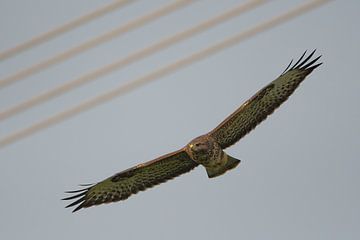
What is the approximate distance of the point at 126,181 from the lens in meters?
12.2

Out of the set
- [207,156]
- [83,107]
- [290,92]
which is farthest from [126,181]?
[83,107]

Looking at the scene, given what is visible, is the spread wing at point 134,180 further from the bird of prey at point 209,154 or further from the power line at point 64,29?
the power line at point 64,29

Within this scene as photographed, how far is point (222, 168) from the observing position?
11320 mm

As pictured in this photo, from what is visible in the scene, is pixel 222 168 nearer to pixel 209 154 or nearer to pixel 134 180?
pixel 209 154

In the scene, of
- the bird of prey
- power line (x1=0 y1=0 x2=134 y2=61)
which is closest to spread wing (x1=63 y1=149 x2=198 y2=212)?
the bird of prey

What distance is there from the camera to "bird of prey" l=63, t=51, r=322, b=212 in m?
11.3

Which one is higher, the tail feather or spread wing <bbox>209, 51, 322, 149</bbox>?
spread wing <bbox>209, 51, 322, 149</bbox>

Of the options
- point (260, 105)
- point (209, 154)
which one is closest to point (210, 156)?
point (209, 154)

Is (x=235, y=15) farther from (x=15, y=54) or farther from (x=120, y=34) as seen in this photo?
(x=15, y=54)

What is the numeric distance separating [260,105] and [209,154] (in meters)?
1.05

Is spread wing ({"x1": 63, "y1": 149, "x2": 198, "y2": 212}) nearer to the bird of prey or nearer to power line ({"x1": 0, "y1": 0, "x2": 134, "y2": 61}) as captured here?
the bird of prey

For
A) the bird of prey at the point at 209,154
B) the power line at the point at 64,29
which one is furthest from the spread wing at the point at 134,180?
the power line at the point at 64,29

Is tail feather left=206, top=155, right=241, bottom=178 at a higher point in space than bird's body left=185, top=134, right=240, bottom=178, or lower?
lower

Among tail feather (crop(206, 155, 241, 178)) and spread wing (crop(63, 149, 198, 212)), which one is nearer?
tail feather (crop(206, 155, 241, 178))
